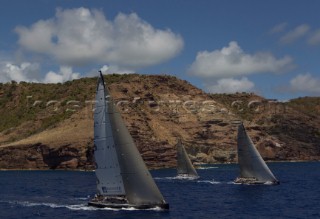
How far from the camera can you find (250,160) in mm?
84750

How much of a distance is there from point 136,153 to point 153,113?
4653 inches

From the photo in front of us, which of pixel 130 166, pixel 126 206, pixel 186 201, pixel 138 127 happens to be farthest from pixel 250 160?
pixel 138 127

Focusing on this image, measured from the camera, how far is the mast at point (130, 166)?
5088cm

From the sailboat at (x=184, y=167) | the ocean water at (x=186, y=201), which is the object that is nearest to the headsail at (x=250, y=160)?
the ocean water at (x=186, y=201)

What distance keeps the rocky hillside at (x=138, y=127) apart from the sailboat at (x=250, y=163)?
192 feet

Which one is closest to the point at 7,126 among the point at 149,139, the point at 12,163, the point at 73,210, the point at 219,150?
the point at 12,163

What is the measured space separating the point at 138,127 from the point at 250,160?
226 feet

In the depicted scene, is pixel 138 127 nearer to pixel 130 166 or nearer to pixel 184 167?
pixel 184 167

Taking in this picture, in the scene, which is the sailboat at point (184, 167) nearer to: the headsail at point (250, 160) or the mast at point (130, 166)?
the headsail at point (250, 160)

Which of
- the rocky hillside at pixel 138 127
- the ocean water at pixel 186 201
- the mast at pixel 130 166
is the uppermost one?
the rocky hillside at pixel 138 127

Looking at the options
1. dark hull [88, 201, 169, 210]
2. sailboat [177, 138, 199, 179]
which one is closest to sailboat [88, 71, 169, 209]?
dark hull [88, 201, 169, 210]

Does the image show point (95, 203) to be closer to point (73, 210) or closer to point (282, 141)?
point (73, 210)

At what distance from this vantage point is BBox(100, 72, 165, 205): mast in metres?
50.9

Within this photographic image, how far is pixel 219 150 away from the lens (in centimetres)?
17212
